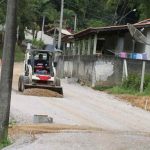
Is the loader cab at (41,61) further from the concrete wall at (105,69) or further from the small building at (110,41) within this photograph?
the small building at (110,41)

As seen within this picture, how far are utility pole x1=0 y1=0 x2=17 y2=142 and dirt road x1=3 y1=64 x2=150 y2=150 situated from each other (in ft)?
2.27

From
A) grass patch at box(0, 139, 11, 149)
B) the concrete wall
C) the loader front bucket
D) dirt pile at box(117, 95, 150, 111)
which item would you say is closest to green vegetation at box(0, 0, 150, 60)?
the concrete wall

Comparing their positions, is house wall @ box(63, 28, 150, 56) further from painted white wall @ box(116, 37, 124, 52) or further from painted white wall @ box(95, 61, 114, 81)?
painted white wall @ box(95, 61, 114, 81)

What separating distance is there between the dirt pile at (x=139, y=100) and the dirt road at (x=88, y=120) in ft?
1.61

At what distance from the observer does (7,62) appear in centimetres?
1351

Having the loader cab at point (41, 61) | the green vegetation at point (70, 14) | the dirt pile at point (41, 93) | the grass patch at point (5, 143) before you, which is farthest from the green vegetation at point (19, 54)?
the grass patch at point (5, 143)

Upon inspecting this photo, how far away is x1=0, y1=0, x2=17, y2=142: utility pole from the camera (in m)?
13.4

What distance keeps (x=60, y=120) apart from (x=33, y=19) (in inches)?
2760

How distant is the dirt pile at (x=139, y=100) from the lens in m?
26.6

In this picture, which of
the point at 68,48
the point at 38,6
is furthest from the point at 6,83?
the point at 38,6

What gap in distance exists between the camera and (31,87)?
97.9 feet

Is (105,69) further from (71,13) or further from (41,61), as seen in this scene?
(71,13)

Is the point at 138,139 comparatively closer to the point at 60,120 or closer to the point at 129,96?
the point at 60,120

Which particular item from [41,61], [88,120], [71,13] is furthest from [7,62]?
[71,13]
